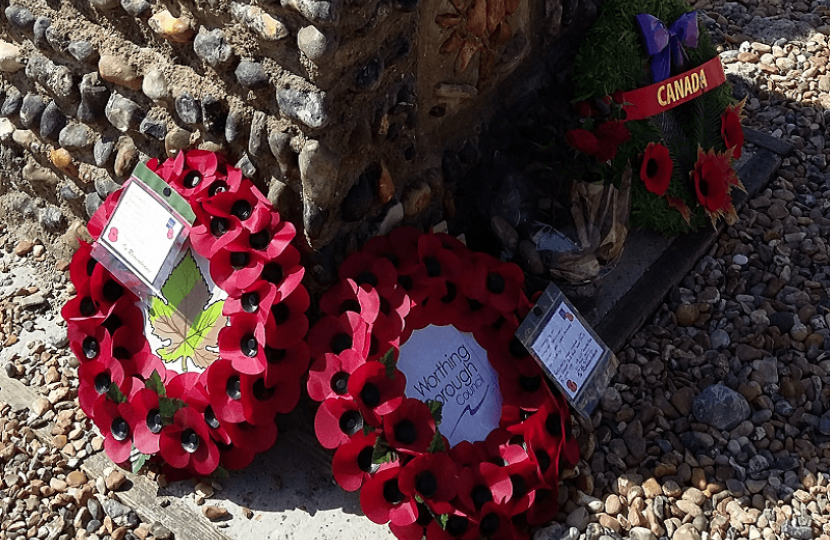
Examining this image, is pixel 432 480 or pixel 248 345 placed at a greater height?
pixel 248 345

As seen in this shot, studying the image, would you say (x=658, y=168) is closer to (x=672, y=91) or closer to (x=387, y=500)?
(x=672, y=91)

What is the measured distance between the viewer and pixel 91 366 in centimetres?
278

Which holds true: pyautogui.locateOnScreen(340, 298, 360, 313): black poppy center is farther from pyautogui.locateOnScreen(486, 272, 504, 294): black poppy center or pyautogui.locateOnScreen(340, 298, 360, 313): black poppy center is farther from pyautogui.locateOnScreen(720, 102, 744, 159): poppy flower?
pyautogui.locateOnScreen(720, 102, 744, 159): poppy flower

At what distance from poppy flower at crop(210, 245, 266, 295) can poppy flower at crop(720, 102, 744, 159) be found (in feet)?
6.58

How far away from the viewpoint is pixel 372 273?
108 inches

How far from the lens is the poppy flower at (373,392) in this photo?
8.31 feet

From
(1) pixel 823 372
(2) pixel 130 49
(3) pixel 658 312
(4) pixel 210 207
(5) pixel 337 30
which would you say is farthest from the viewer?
(3) pixel 658 312

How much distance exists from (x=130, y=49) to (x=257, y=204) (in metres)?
0.68

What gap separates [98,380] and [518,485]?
1.28 meters

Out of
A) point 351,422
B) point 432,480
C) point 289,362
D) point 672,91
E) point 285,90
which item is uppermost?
point 285,90

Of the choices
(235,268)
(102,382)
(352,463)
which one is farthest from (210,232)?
(352,463)

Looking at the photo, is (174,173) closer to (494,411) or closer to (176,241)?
(176,241)

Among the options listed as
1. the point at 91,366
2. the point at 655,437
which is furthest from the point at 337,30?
the point at 655,437

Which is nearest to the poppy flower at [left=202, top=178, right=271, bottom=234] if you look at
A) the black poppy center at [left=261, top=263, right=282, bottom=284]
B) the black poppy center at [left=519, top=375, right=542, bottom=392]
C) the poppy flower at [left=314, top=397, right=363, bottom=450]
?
the black poppy center at [left=261, top=263, right=282, bottom=284]
